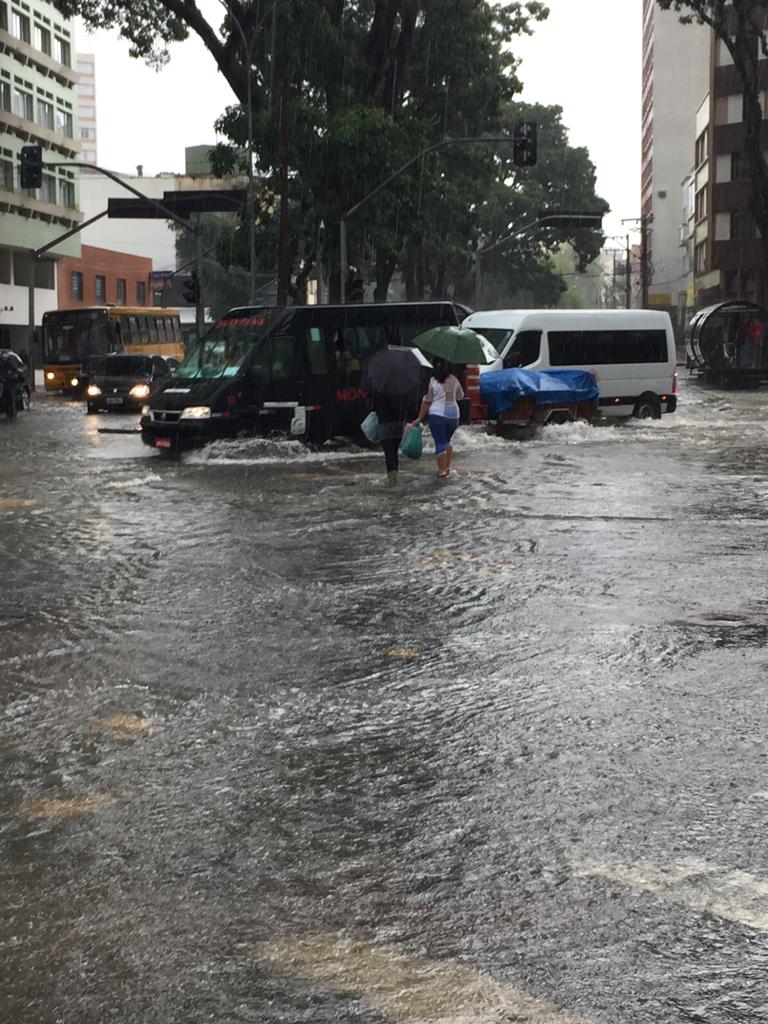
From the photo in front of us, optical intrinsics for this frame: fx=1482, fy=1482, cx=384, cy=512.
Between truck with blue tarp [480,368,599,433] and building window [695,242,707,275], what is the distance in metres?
60.1

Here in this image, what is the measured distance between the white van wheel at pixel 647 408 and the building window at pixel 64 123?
47.6 m

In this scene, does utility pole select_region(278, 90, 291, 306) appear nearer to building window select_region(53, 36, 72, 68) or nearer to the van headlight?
the van headlight

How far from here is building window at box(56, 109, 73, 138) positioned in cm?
6962

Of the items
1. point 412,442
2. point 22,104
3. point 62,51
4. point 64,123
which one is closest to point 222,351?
point 412,442

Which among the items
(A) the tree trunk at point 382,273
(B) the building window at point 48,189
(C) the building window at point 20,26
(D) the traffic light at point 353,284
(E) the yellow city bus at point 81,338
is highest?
(C) the building window at point 20,26

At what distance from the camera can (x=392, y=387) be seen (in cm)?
1748

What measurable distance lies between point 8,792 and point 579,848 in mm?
2197

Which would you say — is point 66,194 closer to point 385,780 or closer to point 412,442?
point 412,442

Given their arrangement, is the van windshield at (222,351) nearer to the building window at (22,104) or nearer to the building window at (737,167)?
the building window at (22,104)

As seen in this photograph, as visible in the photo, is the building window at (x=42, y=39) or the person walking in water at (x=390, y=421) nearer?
the person walking in water at (x=390, y=421)

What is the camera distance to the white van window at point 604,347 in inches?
1088

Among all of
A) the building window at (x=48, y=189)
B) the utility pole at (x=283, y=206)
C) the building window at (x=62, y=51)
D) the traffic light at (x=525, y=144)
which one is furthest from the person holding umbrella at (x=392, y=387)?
the building window at (x=62, y=51)

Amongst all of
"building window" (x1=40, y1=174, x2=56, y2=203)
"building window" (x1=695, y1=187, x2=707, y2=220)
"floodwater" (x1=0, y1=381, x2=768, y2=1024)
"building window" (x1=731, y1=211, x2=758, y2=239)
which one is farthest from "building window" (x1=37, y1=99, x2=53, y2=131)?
"floodwater" (x1=0, y1=381, x2=768, y2=1024)

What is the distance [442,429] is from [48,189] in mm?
52854
